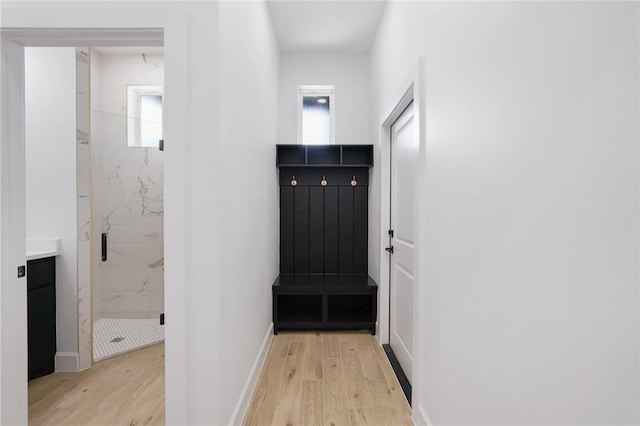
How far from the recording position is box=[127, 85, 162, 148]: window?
11.6 feet

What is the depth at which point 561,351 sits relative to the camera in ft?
2.54

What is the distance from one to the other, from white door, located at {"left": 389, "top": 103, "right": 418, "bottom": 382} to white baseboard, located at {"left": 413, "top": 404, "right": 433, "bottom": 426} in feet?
1.50

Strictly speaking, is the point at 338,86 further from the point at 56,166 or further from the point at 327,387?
the point at 327,387

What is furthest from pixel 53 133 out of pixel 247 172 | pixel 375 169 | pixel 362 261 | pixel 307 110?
pixel 362 261

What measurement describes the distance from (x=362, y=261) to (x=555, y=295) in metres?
3.00

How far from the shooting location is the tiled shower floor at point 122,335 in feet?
9.02

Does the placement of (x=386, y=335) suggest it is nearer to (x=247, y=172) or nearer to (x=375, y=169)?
(x=375, y=169)

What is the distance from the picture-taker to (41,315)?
2273 mm

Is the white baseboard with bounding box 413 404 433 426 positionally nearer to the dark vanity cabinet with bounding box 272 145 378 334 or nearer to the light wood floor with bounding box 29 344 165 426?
the light wood floor with bounding box 29 344 165 426

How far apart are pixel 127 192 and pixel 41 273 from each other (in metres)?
1.39

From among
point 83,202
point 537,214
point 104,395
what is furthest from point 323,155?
point 537,214

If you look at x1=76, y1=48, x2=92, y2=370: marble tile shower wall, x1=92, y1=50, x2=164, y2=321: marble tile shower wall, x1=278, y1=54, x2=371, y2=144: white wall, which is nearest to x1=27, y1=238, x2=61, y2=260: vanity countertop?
x1=76, y1=48, x2=92, y2=370: marble tile shower wall

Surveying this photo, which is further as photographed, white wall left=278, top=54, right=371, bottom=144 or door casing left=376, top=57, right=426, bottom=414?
white wall left=278, top=54, right=371, bottom=144

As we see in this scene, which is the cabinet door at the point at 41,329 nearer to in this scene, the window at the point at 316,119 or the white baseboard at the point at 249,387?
the white baseboard at the point at 249,387
